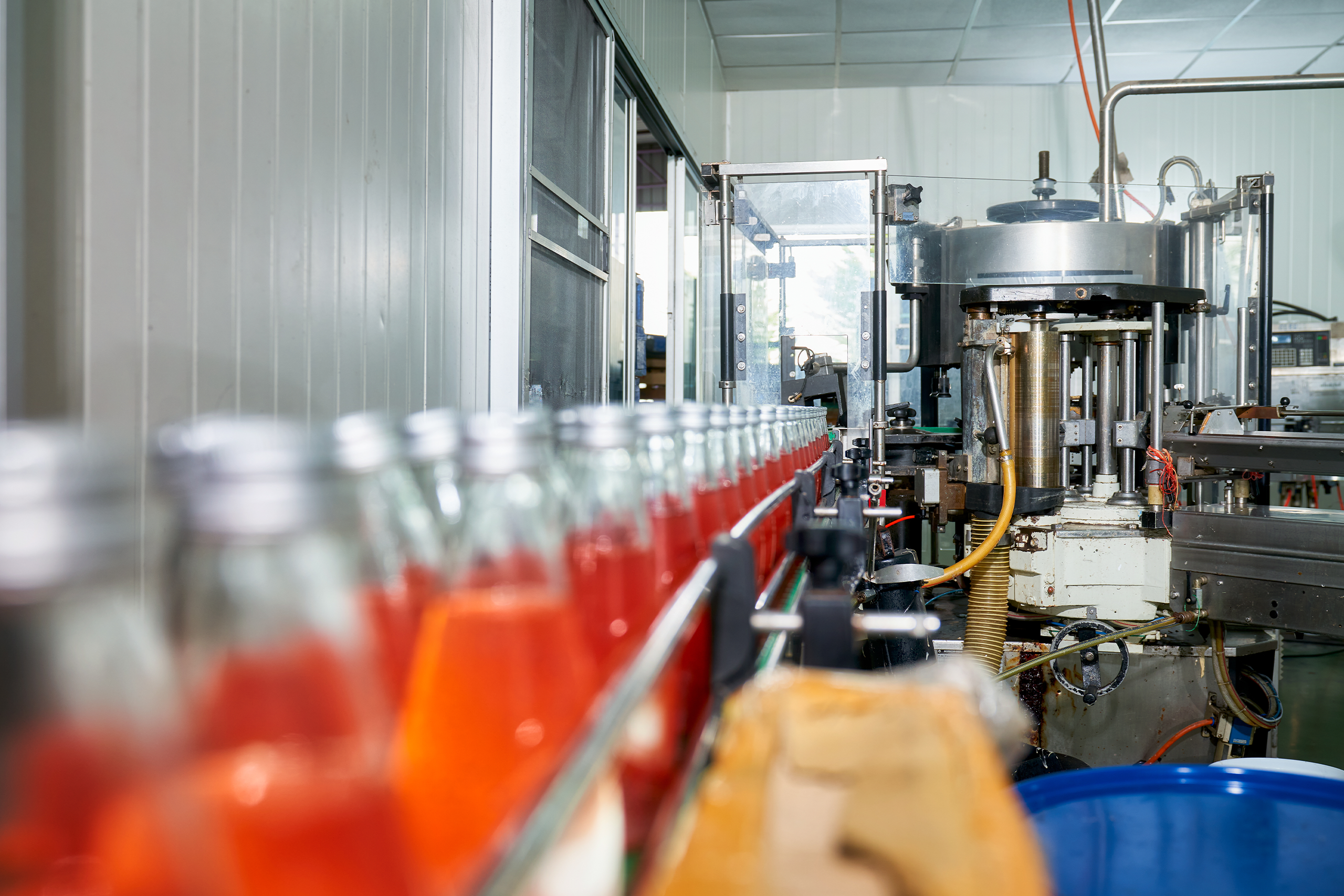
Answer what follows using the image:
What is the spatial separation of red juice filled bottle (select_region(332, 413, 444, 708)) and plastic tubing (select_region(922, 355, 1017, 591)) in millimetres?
1952

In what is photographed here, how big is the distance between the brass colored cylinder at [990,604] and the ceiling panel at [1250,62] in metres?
4.64

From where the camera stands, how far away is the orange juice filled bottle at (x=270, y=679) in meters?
0.21

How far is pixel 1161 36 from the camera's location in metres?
5.20

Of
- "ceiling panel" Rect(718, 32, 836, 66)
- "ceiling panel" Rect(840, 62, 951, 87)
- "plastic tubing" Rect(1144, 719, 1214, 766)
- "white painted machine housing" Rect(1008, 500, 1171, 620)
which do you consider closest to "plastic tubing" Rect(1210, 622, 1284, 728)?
"plastic tubing" Rect(1144, 719, 1214, 766)

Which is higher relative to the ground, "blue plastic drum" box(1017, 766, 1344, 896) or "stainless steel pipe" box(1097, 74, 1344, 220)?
"stainless steel pipe" box(1097, 74, 1344, 220)

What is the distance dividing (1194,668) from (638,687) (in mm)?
2392

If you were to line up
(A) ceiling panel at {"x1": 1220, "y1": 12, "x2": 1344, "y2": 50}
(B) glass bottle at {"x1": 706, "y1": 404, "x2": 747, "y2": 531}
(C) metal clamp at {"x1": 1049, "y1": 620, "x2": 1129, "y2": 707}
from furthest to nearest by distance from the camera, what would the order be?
(A) ceiling panel at {"x1": 1220, "y1": 12, "x2": 1344, "y2": 50} → (C) metal clamp at {"x1": 1049, "y1": 620, "x2": 1129, "y2": 707} → (B) glass bottle at {"x1": 706, "y1": 404, "x2": 747, "y2": 531}

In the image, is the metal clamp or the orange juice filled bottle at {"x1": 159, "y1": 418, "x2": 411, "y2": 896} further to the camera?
the metal clamp

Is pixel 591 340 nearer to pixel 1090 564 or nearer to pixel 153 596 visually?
pixel 1090 564

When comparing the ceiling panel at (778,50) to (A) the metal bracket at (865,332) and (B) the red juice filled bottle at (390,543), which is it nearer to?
(A) the metal bracket at (865,332)

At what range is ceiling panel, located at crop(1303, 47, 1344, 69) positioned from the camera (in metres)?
5.44

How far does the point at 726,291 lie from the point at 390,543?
3.01 metres

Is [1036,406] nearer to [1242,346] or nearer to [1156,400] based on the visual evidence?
[1156,400]

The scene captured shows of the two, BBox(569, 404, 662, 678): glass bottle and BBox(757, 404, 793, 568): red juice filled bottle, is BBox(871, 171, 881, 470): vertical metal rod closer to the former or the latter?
BBox(757, 404, 793, 568): red juice filled bottle
